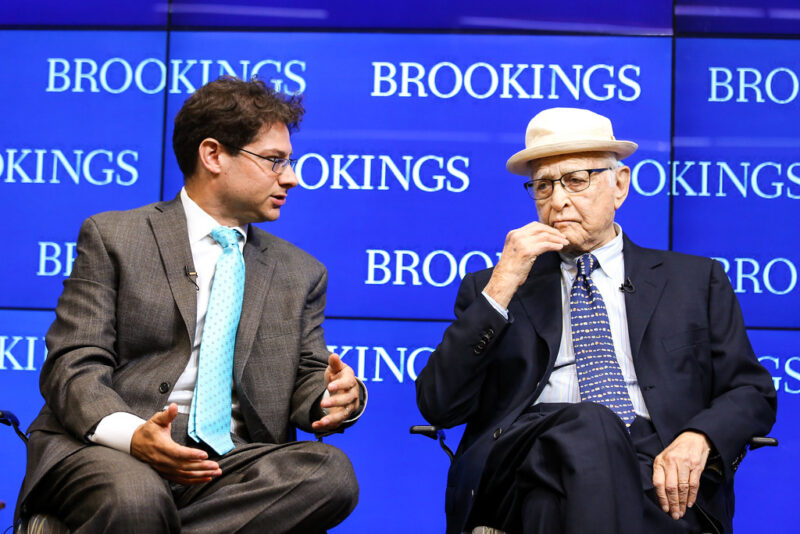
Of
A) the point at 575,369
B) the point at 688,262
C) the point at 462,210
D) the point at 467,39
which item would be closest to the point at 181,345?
the point at 575,369

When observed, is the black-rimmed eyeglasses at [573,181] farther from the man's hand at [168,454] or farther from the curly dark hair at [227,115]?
the man's hand at [168,454]

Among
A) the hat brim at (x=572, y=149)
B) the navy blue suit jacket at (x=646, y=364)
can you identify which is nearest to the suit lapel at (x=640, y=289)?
the navy blue suit jacket at (x=646, y=364)

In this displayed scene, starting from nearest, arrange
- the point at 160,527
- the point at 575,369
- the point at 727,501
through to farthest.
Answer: the point at 160,527, the point at 727,501, the point at 575,369

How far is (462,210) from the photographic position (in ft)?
14.2

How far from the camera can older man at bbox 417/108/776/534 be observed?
2479mm

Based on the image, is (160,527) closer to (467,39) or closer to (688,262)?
(688,262)

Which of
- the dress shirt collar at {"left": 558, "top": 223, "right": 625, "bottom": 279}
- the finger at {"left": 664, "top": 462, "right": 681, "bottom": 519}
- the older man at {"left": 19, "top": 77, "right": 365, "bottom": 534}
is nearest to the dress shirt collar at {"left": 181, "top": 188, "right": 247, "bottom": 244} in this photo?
the older man at {"left": 19, "top": 77, "right": 365, "bottom": 534}

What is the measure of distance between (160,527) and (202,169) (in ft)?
3.77

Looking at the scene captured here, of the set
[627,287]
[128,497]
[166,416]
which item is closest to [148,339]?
[166,416]

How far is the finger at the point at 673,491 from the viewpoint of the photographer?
247cm

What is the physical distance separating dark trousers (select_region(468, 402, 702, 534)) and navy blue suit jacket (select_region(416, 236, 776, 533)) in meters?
0.10

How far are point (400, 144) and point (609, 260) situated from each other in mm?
1532

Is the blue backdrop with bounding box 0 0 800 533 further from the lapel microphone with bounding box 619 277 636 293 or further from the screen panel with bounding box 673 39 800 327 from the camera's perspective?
the lapel microphone with bounding box 619 277 636 293

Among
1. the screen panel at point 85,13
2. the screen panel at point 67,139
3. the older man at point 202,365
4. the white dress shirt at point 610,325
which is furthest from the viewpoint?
the screen panel at point 85,13
